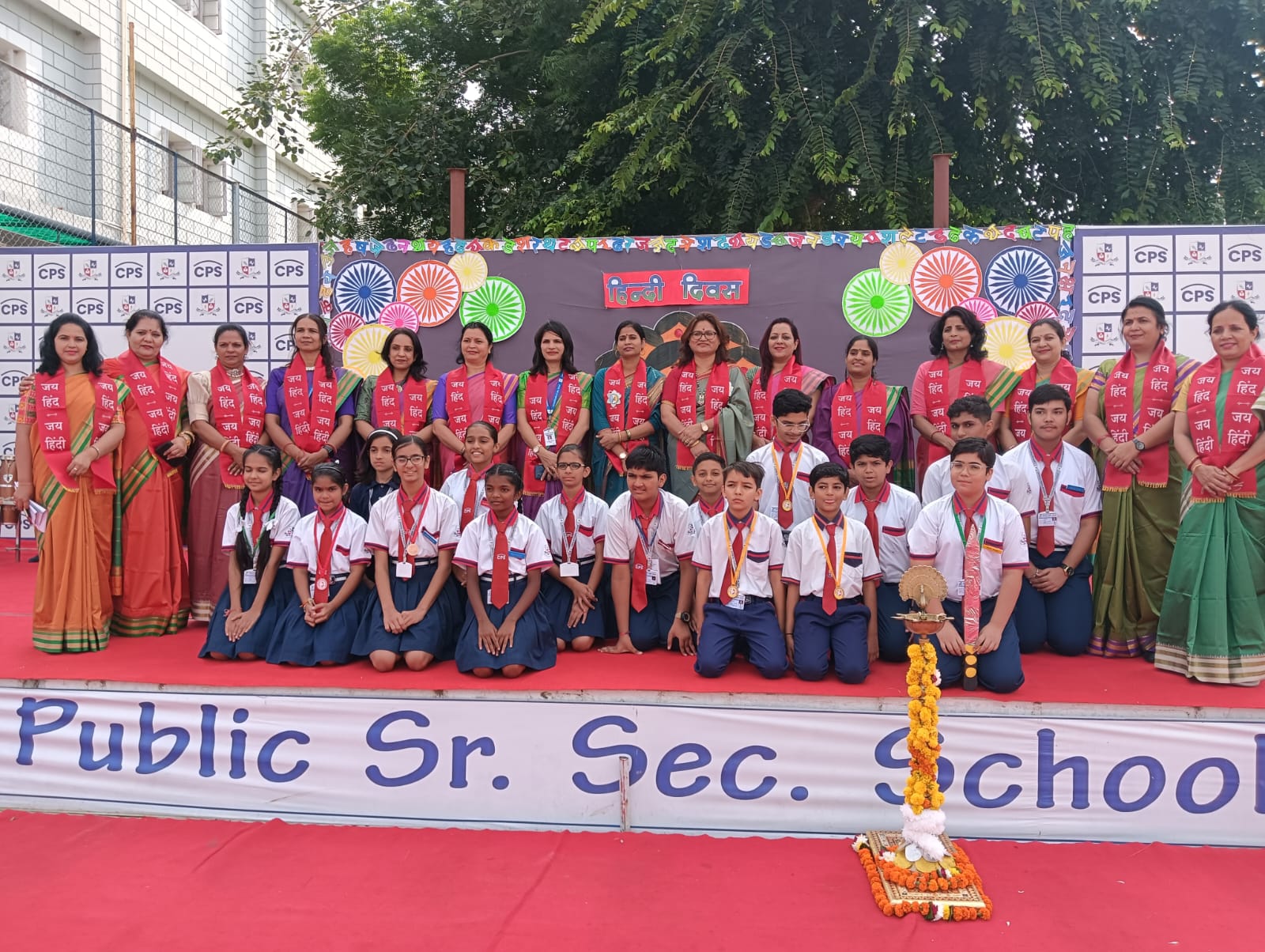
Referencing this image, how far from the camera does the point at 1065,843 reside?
2.78 meters

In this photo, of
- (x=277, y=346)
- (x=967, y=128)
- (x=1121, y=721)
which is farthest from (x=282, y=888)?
(x=967, y=128)

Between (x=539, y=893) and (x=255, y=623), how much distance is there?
5.98 ft

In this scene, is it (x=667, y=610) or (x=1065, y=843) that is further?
(x=667, y=610)

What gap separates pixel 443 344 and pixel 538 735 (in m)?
3.80

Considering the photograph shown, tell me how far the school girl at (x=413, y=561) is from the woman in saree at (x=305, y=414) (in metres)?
0.72

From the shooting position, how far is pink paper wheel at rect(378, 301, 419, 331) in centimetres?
614

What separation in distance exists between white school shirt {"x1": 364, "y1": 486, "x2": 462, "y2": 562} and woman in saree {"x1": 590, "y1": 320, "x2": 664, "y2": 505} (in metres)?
0.94

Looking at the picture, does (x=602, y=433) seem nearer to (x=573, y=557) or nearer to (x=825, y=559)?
(x=573, y=557)

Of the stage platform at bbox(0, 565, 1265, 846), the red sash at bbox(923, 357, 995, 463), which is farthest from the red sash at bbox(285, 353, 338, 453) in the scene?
the red sash at bbox(923, 357, 995, 463)

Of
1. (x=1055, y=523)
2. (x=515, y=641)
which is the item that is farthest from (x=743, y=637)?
(x=1055, y=523)

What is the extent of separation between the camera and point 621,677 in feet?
10.6

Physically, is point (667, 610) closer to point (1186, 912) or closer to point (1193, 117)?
point (1186, 912)

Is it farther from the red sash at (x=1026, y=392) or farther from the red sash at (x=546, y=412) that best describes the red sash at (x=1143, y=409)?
the red sash at (x=546, y=412)

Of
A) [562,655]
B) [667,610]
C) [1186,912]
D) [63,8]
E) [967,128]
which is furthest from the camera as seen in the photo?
[63,8]
